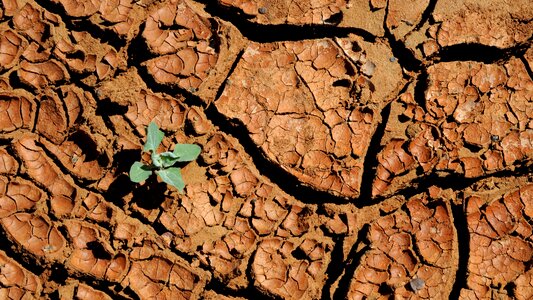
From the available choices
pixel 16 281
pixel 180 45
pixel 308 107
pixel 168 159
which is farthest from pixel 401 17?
pixel 16 281

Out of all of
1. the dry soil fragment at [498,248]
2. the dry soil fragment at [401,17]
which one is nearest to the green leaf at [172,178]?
the dry soil fragment at [401,17]

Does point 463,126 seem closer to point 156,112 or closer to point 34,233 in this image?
point 156,112

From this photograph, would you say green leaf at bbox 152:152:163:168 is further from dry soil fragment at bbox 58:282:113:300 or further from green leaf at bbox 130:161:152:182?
dry soil fragment at bbox 58:282:113:300

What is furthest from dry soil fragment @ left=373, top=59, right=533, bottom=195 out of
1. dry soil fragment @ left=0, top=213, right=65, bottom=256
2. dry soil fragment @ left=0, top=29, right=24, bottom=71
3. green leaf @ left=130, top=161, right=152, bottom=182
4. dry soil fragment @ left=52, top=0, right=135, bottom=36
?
dry soil fragment @ left=0, top=29, right=24, bottom=71

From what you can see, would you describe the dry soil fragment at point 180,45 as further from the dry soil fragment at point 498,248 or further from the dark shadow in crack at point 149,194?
the dry soil fragment at point 498,248

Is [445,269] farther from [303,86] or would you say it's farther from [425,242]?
[303,86]

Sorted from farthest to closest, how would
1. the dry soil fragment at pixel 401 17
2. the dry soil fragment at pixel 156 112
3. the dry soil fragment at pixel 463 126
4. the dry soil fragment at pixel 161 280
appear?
the dry soil fragment at pixel 401 17, the dry soil fragment at pixel 463 126, the dry soil fragment at pixel 156 112, the dry soil fragment at pixel 161 280
